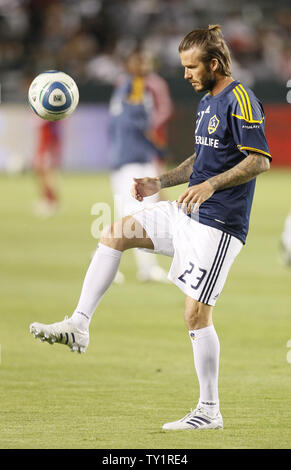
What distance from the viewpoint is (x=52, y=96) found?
718 centimetres

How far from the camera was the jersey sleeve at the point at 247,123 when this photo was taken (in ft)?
19.7

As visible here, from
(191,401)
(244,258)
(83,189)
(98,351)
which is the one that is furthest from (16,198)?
(191,401)

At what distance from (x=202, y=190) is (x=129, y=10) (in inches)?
1096

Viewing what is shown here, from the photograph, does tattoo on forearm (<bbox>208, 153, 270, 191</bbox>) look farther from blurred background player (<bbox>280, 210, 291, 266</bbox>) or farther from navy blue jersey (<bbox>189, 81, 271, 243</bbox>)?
blurred background player (<bbox>280, 210, 291, 266</bbox>)

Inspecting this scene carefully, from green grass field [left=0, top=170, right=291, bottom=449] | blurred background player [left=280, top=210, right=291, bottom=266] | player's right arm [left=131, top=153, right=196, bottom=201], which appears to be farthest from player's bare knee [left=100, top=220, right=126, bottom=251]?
blurred background player [left=280, top=210, right=291, bottom=266]

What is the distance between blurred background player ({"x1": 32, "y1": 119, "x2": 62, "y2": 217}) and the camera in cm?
2133

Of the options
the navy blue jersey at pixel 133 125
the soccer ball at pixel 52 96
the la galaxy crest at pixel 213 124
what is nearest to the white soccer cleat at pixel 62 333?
the la galaxy crest at pixel 213 124

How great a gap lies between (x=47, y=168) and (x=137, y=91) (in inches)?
382

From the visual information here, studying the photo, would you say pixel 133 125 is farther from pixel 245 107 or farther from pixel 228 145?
pixel 245 107

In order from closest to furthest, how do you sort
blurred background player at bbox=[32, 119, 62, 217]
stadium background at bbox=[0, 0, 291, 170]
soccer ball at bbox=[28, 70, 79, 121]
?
soccer ball at bbox=[28, 70, 79, 121]
blurred background player at bbox=[32, 119, 62, 217]
stadium background at bbox=[0, 0, 291, 170]

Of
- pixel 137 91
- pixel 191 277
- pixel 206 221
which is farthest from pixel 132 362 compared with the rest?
pixel 137 91

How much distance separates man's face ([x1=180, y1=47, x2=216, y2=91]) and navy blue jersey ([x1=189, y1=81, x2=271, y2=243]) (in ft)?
0.33

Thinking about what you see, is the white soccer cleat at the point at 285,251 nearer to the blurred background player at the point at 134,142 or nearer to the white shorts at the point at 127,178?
the blurred background player at the point at 134,142

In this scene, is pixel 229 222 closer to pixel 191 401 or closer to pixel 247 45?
pixel 191 401
